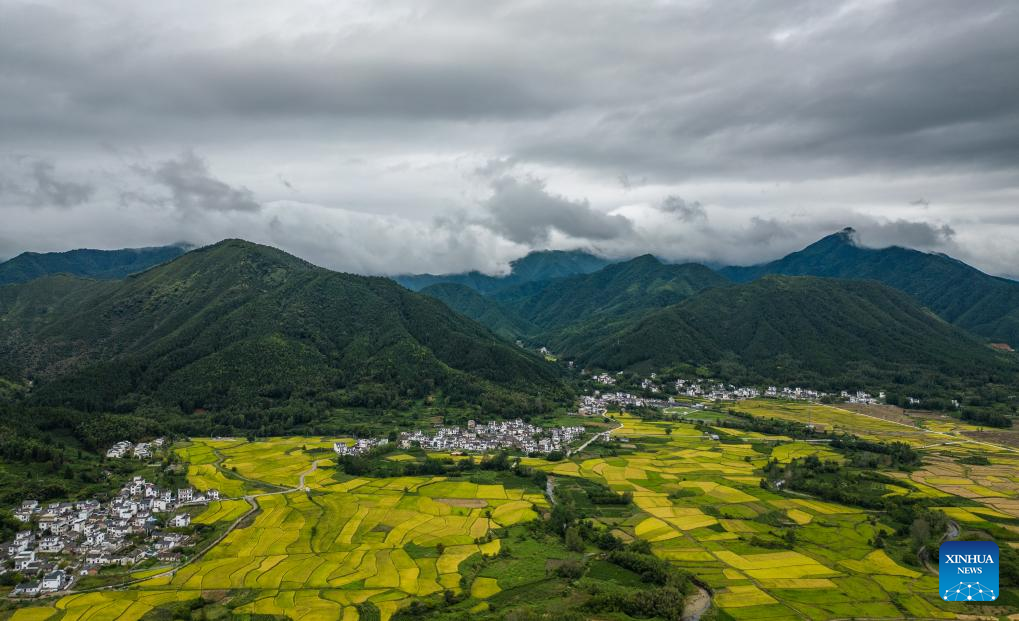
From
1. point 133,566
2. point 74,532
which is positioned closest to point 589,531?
point 133,566

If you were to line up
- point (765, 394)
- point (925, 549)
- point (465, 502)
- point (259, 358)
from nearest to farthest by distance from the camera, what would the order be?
1. point (925, 549)
2. point (465, 502)
3. point (259, 358)
4. point (765, 394)

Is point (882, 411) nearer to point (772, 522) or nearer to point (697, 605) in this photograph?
point (772, 522)

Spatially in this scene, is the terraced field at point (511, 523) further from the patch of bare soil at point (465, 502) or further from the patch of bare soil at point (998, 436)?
the patch of bare soil at point (998, 436)

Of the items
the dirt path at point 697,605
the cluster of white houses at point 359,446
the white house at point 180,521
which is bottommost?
the dirt path at point 697,605

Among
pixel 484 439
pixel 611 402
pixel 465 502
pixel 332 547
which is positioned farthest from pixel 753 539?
pixel 611 402

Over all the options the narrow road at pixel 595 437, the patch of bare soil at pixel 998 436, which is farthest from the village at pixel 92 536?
the patch of bare soil at pixel 998 436

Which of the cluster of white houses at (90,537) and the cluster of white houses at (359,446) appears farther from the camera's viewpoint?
the cluster of white houses at (359,446)
